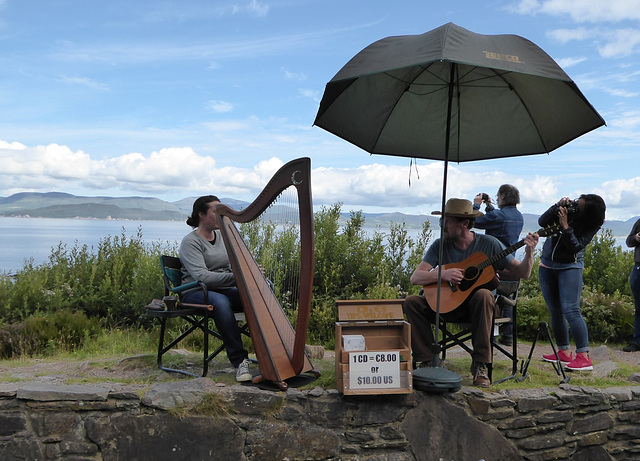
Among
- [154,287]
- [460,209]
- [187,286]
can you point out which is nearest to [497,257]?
[460,209]

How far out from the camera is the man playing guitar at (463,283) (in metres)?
4.16

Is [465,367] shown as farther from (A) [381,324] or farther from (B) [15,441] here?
(B) [15,441]

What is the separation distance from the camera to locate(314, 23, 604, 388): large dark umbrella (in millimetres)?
4215

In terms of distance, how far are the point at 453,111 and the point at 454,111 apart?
10 mm

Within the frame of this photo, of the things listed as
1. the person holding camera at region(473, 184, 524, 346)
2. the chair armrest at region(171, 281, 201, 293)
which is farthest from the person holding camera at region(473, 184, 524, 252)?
the chair armrest at region(171, 281, 201, 293)

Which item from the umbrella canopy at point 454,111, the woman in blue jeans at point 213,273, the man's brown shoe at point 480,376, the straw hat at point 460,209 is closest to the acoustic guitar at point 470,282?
the straw hat at point 460,209

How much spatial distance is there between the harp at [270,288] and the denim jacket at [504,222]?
2.61m

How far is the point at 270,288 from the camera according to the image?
4.60 m

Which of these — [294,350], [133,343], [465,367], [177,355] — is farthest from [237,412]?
[133,343]

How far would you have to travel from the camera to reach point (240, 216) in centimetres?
397

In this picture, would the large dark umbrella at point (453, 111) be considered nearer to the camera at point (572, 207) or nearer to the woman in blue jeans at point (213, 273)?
the camera at point (572, 207)

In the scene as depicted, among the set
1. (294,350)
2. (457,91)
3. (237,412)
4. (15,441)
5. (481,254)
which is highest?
(457,91)

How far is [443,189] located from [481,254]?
25.5 inches

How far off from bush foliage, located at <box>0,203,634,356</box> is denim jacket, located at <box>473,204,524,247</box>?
4.84ft
